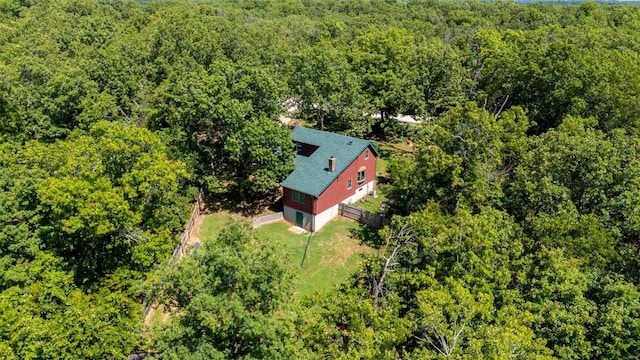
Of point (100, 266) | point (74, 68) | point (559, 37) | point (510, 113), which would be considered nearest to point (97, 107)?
point (74, 68)

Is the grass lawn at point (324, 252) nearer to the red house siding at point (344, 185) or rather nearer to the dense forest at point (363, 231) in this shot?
the red house siding at point (344, 185)

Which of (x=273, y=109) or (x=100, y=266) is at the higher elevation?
(x=273, y=109)

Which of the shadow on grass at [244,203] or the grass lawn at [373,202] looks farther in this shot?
the shadow on grass at [244,203]

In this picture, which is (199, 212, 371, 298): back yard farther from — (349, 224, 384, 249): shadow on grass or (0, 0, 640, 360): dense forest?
(0, 0, 640, 360): dense forest

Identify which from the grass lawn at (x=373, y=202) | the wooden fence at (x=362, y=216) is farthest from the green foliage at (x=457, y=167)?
the grass lawn at (x=373, y=202)

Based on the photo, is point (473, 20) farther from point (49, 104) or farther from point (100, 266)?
point (100, 266)

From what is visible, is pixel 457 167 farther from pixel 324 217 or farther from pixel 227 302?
pixel 227 302
